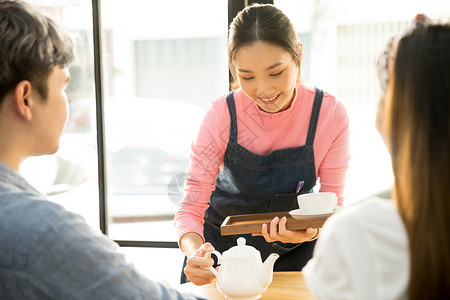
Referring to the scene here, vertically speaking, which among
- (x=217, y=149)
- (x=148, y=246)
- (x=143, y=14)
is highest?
(x=143, y=14)

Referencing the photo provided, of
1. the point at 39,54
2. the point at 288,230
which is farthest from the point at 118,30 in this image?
the point at 39,54

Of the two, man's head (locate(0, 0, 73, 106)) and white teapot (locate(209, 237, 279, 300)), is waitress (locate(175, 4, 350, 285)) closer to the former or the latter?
white teapot (locate(209, 237, 279, 300))

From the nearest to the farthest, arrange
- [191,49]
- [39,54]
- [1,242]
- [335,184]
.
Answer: [1,242] < [39,54] < [335,184] < [191,49]

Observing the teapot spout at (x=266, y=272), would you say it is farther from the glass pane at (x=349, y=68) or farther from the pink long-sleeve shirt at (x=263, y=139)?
the glass pane at (x=349, y=68)

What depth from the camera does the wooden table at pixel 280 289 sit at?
4.66 feet

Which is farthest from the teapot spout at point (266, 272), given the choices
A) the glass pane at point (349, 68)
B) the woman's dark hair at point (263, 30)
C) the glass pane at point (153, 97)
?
the glass pane at point (153, 97)

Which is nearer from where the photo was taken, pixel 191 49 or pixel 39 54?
pixel 39 54

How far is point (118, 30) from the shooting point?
352 cm

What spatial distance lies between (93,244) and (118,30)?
2812 mm

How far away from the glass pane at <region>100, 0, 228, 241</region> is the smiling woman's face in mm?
1553

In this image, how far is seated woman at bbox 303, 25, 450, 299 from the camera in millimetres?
733

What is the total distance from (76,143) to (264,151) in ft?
6.46

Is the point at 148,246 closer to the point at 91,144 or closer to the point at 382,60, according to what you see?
the point at 91,144

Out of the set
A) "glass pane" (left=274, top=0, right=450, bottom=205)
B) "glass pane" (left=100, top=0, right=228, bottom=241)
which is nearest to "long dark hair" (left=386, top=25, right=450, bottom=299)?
"glass pane" (left=274, top=0, right=450, bottom=205)
